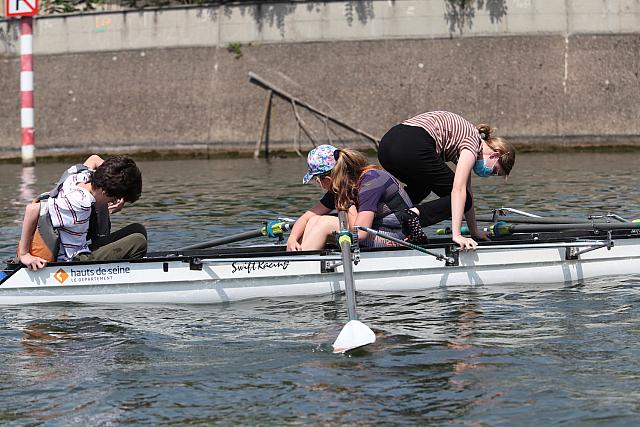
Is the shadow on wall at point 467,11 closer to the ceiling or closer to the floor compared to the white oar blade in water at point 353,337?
closer to the ceiling

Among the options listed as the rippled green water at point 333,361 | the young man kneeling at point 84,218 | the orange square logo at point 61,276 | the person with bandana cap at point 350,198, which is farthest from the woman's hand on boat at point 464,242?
the orange square logo at point 61,276

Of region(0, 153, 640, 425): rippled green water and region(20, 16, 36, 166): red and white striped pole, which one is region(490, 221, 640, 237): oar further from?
region(20, 16, 36, 166): red and white striped pole

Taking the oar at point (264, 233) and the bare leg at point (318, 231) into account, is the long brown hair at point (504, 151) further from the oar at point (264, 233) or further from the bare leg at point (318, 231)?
the oar at point (264, 233)

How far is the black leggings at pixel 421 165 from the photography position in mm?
10000

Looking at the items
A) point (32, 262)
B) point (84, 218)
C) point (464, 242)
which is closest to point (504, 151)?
point (464, 242)

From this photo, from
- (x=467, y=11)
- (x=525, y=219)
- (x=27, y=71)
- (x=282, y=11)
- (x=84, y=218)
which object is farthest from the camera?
(x=282, y=11)

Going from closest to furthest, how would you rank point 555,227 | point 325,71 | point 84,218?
1. point 84,218
2. point 555,227
3. point 325,71

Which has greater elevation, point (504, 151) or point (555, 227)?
point (504, 151)

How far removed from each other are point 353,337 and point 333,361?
34 centimetres

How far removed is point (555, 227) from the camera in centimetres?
1134

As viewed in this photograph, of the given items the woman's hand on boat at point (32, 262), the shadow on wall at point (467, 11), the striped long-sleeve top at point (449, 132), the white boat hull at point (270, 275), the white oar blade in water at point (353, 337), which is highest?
the shadow on wall at point (467, 11)

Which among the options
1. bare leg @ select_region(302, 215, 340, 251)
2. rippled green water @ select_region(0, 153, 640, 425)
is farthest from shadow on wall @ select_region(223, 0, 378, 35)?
rippled green water @ select_region(0, 153, 640, 425)

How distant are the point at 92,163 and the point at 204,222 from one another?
18.4ft

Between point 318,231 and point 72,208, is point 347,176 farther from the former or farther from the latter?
point 72,208
